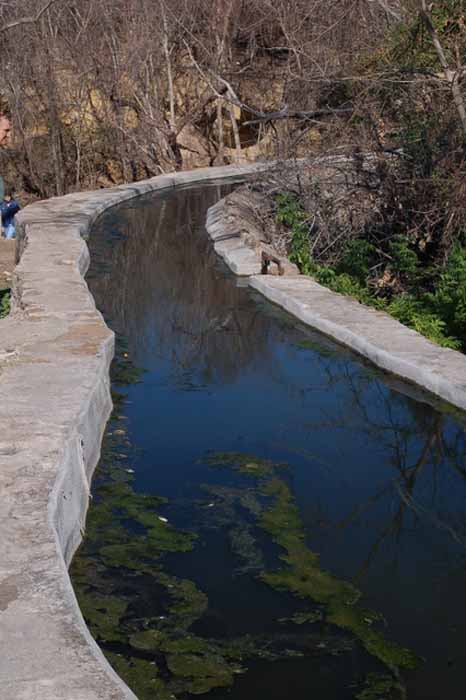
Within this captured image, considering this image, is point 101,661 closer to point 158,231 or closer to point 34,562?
point 34,562

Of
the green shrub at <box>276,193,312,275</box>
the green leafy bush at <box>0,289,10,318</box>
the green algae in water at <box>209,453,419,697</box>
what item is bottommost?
the green algae in water at <box>209,453,419,697</box>

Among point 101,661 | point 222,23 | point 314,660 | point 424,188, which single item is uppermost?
point 222,23

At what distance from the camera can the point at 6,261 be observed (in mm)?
16391

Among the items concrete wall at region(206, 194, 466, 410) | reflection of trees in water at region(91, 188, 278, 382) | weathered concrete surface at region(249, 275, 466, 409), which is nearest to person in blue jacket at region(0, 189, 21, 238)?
reflection of trees in water at region(91, 188, 278, 382)

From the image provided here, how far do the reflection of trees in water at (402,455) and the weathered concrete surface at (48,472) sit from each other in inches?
57.2

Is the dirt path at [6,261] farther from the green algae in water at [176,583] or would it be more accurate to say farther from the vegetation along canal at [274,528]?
the green algae in water at [176,583]

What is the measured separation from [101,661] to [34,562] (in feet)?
2.62

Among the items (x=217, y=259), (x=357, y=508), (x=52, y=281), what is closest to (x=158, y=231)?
(x=217, y=259)

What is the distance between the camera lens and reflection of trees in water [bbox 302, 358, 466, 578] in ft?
19.3

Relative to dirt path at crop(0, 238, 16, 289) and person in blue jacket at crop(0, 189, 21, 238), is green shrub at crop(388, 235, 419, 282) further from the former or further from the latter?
person in blue jacket at crop(0, 189, 21, 238)

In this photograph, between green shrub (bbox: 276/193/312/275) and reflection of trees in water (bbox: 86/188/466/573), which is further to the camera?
green shrub (bbox: 276/193/312/275)

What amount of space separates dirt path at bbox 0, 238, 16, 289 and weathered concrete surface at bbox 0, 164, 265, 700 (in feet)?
12.1

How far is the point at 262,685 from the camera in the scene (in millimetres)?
4332

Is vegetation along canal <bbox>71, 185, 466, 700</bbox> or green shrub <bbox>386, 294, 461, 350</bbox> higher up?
green shrub <bbox>386, 294, 461, 350</bbox>
